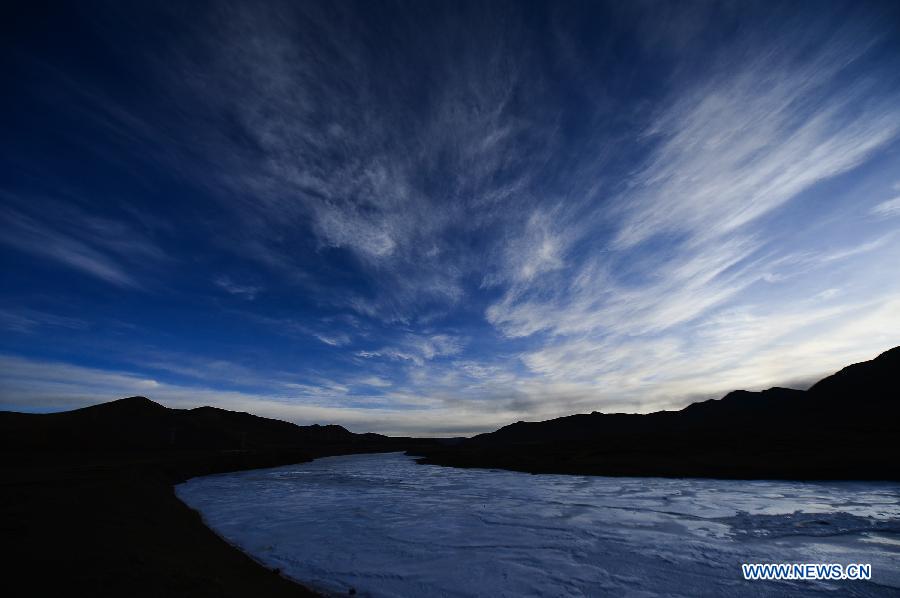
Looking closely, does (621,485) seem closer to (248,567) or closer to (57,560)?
(248,567)

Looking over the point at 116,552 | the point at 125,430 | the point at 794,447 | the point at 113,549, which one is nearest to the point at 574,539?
the point at 116,552

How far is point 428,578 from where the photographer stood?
299 inches

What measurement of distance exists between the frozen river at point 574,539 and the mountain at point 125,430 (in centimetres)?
4923

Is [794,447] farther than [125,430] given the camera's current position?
No

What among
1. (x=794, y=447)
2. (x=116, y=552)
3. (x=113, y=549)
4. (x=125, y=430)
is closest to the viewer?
(x=116, y=552)

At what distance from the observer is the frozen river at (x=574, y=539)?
23.3ft

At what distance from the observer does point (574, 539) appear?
402 inches

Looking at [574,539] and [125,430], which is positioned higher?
[125,430]

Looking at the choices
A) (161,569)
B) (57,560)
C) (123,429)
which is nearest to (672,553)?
(161,569)

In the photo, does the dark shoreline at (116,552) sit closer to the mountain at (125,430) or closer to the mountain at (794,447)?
the mountain at (794,447)

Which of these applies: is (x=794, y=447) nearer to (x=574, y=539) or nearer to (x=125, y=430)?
(x=574, y=539)

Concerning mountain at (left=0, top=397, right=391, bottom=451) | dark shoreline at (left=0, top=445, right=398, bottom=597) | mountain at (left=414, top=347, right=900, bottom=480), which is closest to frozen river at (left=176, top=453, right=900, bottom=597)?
dark shoreline at (left=0, top=445, right=398, bottom=597)

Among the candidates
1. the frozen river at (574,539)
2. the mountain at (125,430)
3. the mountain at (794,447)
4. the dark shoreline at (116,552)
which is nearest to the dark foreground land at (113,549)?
the dark shoreline at (116,552)

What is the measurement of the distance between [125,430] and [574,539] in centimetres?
7815
